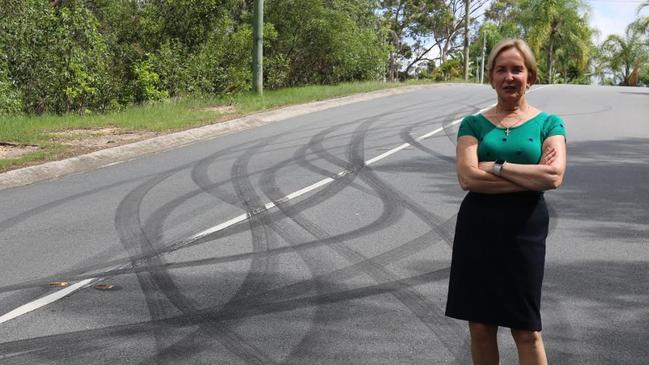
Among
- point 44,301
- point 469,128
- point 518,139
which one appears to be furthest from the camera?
point 44,301

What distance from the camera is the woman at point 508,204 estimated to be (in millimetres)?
3559

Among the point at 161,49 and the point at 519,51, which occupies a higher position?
the point at 161,49

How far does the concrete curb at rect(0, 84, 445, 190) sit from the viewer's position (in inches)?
426

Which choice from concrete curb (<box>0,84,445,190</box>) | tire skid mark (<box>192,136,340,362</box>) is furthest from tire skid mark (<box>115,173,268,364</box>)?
concrete curb (<box>0,84,445,190</box>)

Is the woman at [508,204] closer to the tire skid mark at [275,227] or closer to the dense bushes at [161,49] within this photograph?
the tire skid mark at [275,227]

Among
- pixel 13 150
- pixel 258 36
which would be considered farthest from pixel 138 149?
pixel 258 36

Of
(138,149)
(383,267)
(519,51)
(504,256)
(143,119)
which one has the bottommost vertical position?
(383,267)

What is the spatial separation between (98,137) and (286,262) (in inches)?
357

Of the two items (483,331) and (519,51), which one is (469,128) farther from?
(483,331)

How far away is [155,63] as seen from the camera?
2477 cm

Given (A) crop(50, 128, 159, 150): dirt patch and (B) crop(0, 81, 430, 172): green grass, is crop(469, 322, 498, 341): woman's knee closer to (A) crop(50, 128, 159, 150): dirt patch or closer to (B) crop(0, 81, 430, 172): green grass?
(B) crop(0, 81, 430, 172): green grass

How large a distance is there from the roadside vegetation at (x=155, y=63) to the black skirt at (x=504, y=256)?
9054 mm

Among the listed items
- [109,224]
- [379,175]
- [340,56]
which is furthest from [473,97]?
[109,224]

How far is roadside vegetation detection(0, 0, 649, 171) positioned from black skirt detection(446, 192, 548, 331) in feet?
29.7
